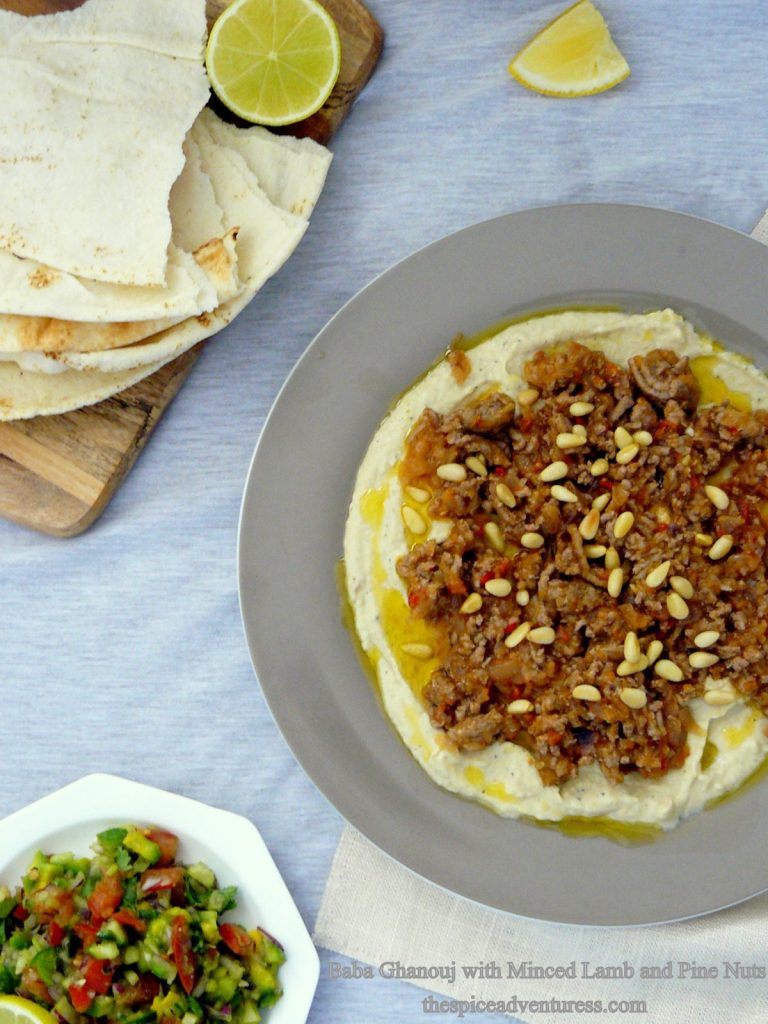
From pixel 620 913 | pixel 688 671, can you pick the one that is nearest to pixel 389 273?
pixel 688 671

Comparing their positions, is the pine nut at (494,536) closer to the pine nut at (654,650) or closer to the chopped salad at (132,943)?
the pine nut at (654,650)

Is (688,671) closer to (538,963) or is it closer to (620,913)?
(620,913)

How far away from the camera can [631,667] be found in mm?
3928

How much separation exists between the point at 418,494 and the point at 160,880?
6.41 ft

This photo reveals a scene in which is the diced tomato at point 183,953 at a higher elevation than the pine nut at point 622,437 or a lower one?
lower

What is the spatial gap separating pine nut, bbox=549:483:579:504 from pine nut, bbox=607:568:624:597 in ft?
1.11

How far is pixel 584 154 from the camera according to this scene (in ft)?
13.9

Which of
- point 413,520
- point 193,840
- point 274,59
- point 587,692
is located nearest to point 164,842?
point 193,840

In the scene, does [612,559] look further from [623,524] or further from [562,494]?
[562,494]

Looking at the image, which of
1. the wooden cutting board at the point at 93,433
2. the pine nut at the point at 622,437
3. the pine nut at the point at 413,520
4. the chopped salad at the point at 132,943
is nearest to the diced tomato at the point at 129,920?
the chopped salad at the point at 132,943

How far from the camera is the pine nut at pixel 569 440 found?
3996 mm

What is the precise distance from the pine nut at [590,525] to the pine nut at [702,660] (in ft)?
2.08

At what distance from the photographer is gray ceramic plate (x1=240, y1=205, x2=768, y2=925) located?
3967 millimetres

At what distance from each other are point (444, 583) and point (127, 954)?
203 centimetres
